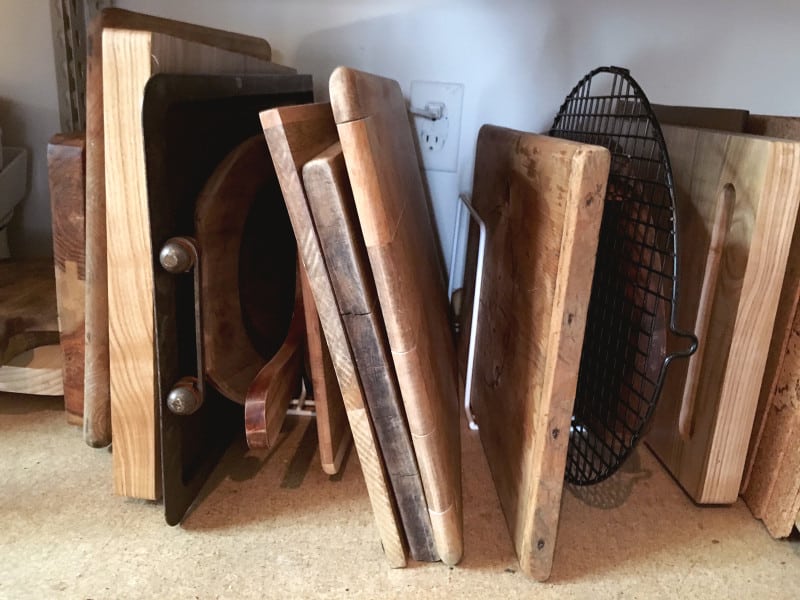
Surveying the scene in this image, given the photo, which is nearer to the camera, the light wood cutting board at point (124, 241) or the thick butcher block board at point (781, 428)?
the light wood cutting board at point (124, 241)

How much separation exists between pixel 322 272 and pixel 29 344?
0.50 m

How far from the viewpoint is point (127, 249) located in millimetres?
545

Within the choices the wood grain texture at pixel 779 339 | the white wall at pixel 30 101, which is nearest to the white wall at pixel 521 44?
the white wall at pixel 30 101

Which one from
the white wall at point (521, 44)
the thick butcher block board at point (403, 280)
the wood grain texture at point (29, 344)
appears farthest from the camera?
the white wall at point (521, 44)

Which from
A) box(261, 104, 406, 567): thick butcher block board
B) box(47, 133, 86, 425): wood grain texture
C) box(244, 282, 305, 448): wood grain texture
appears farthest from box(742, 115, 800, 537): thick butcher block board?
box(47, 133, 86, 425): wood grain texture

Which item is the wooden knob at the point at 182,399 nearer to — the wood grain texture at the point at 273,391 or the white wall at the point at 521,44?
the wood grain texture at the point at 273,391

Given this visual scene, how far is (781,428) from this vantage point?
642 mm

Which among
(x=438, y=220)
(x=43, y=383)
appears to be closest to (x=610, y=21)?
(x=438, y=220)

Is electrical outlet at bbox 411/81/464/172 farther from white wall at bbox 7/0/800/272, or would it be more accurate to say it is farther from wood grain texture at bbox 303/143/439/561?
wood grain texture at bbox 303/143/439/561

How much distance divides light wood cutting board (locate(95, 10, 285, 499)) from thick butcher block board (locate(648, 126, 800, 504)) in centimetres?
54

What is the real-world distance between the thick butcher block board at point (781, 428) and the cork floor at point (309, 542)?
0.03m

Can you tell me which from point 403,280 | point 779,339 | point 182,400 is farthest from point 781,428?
point 182,400

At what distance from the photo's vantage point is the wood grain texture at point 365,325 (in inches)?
18.1

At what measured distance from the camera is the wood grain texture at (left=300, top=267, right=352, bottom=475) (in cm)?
58
